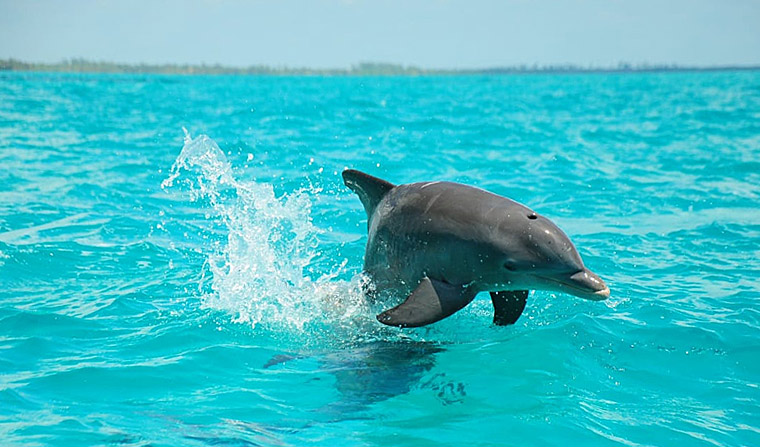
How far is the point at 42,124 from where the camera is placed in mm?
31281

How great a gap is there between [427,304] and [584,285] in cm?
120

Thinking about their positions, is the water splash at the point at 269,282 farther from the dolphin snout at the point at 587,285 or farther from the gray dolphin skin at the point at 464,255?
the dolphin snout at the point at 587,285

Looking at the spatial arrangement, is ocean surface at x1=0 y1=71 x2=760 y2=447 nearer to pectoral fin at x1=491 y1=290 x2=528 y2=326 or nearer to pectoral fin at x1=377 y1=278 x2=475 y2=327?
pectoral fin at x1=491 y1=290 x2=528 y2=326

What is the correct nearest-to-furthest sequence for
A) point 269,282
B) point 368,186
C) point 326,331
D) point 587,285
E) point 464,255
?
point 587,285 < point 464,255 < point 368,186 < point 326,331 < point 269,282

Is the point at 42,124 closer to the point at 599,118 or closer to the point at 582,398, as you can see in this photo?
the point at 599,118

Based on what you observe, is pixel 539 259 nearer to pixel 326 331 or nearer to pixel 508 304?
pixel 508 304

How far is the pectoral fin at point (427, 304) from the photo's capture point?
5840mm

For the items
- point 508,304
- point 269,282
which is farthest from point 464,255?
point 269,282

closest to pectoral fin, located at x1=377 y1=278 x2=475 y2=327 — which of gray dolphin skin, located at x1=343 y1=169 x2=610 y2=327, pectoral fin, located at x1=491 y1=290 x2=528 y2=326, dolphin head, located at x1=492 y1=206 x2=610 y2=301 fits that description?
gray dolphin skin, located at x1=343 y1=169 x2=610 y2=327

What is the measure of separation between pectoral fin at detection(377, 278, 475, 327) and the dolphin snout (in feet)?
2.68

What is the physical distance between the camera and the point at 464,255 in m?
6.10

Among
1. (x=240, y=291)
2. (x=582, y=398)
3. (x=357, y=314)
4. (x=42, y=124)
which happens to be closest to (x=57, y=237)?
(x=240, y=291)

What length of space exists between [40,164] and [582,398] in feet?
55.3

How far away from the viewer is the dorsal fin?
695 cm
